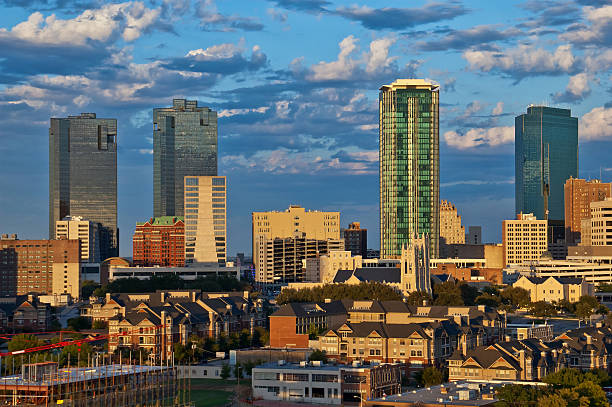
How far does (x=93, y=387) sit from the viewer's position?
93812 millimetres

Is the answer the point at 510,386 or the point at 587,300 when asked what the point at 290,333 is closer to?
the point at 510,386

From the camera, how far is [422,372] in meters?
117

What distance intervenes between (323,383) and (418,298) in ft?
283

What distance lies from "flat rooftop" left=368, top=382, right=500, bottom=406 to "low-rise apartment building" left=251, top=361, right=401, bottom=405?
24.4 ft

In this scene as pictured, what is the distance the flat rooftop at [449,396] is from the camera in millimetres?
91625

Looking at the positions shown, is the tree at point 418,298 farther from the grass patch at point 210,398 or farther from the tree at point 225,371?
the grass patch at point 210,398

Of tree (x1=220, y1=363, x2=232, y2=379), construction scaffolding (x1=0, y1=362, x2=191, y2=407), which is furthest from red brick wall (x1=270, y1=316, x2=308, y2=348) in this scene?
construction scaffolding (x1=0, y1=362, x2=191, y2=407)

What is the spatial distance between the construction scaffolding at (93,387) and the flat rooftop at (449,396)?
19.5 meters

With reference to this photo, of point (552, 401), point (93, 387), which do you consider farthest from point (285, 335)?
point (552, 401)

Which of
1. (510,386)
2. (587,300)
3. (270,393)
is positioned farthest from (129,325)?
(587,300)

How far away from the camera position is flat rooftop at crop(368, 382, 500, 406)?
301ft

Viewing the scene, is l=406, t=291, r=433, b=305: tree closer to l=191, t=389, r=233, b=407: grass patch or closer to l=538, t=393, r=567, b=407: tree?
l=191, t=389, r=233, b=407: grass patch

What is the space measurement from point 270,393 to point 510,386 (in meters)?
24.9

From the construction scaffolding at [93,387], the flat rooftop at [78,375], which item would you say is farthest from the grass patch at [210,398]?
the flat rooftop at [78,375]
